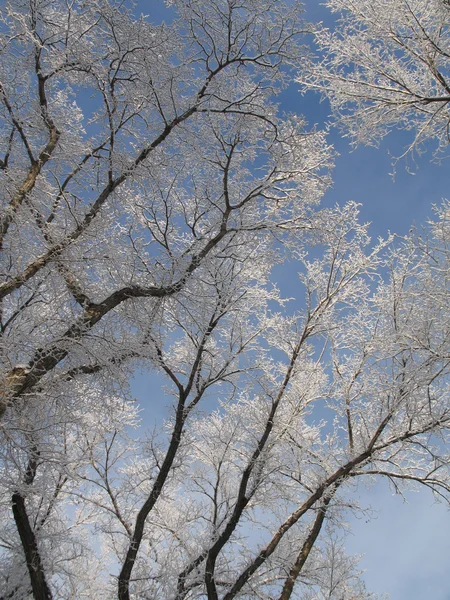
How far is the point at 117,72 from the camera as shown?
19.8 feet

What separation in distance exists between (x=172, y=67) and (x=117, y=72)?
2.16 feet

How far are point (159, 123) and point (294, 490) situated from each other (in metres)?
6.18

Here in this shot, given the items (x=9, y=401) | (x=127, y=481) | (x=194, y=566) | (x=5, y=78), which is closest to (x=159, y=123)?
(x=5, y=78)

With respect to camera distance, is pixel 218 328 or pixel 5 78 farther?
pixel 218 328

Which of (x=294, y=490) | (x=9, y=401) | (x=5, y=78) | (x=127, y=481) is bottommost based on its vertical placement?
(x=9, y=401)

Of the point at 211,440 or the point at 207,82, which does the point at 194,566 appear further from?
the point at 207,82

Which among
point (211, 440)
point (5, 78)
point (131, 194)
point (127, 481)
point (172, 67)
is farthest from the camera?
point (211, 440)

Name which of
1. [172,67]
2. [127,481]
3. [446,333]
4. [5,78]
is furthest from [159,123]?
[127,481]

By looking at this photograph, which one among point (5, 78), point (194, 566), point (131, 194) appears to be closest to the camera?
point (5, 78)

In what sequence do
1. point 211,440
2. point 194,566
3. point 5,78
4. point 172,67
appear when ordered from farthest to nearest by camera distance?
1. point 211,440
2. point 194,566
3. point 5,78
4. point 172,67

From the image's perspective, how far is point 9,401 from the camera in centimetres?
510

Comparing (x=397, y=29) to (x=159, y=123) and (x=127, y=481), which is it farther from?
(x=127, y=481)

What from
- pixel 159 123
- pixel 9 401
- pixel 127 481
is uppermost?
pixel 159 123

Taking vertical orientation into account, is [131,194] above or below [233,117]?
below
